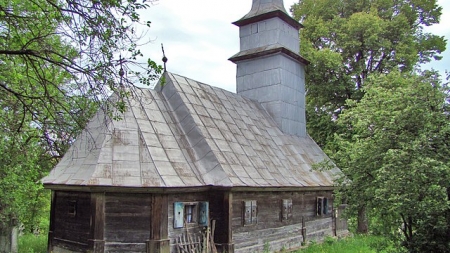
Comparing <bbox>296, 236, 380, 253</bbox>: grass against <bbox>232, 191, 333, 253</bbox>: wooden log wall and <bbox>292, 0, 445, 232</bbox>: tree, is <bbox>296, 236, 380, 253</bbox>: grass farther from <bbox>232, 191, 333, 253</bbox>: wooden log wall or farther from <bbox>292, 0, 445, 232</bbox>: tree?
<bbox>292, 0, 445, 232</bbox>: tree

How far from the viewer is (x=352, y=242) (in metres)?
14.9

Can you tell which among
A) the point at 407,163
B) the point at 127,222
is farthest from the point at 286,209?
the point at 407,163

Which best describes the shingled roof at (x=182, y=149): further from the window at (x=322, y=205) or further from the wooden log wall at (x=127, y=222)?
the window at (x=322, y=205)

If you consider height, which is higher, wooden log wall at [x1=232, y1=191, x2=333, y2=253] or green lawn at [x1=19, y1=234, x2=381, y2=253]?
wooden log wall at [x1=232, y1=191, x2=333, y2=253]

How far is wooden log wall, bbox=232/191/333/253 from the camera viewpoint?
10867 mm

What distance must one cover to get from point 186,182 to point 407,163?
486 cm

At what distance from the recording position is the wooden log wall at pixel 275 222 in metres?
10.9

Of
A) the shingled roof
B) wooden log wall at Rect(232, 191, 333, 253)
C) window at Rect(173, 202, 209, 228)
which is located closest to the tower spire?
the shingled roof

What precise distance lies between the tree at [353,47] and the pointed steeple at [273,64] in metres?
1.90

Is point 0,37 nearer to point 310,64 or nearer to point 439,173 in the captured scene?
point 439,173

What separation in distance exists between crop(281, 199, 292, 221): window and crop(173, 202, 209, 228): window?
10.7 feet

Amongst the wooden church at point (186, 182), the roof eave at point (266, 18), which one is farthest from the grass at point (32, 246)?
the roof eave at point (266, 18)

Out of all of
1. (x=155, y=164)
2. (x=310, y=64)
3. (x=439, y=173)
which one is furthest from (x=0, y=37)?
(x=310, y=64)

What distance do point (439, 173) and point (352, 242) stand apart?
8.61 metres
